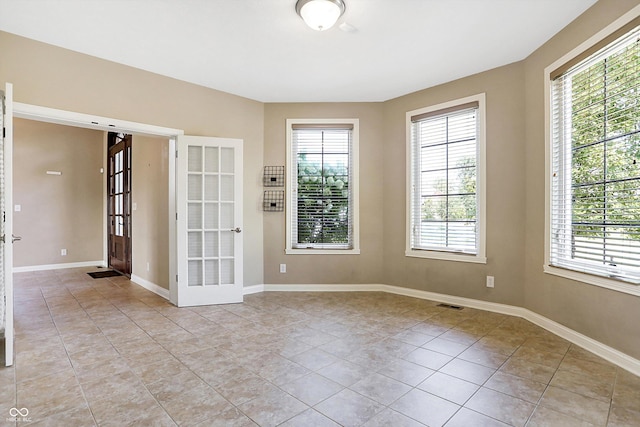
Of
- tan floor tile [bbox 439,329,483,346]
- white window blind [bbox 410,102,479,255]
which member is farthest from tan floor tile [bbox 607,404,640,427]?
white window blind [bbox 410,102,479,255]

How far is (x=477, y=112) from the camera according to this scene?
383 cm

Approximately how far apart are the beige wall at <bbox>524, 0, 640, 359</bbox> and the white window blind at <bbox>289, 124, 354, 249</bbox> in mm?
2194

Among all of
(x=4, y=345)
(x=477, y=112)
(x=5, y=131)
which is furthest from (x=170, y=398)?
(x=477, y=112)

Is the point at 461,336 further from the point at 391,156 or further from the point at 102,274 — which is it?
the point at 102,274

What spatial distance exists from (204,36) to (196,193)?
180 cm

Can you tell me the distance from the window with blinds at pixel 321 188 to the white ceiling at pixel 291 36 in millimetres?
870

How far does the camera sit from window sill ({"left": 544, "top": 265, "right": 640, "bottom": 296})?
2.35 metres

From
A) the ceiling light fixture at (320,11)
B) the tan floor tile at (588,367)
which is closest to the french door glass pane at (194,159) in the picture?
the ceiling light fixture at (320,11)

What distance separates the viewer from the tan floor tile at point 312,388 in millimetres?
2010

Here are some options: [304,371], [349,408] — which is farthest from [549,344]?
[304,371]

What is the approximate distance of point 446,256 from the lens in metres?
4.06

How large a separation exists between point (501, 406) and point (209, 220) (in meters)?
3.44

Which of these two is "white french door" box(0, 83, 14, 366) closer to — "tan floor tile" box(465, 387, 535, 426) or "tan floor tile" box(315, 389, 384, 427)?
"tan floor tile" box(315, 389, 384, 427)

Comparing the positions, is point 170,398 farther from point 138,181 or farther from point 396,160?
point 138,181
